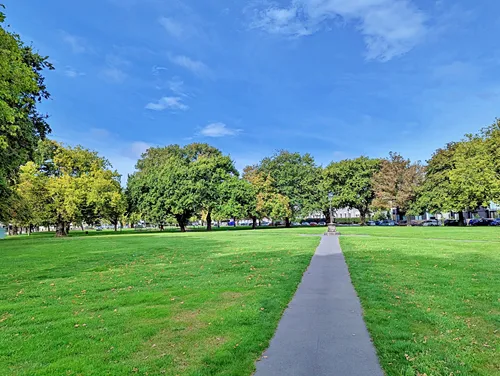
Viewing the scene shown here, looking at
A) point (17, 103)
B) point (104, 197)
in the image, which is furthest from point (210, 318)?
point (104, 197)

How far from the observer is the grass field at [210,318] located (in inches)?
145

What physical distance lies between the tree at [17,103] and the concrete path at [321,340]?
1099cm

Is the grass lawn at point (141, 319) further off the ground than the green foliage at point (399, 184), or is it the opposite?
the green foliage at point (399, 184)

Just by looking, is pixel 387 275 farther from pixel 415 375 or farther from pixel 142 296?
pixel 142 296

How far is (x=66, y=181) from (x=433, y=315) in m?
38.7

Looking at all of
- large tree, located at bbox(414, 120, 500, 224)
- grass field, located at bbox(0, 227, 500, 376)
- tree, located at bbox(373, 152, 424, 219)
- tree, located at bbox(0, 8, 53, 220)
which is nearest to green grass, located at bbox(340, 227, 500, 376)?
grass field, located at bbox(0, 227, 500, 376)

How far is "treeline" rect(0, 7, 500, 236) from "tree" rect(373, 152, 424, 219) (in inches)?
6.1

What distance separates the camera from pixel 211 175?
4628 cm

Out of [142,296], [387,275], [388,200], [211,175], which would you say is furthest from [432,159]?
[142,296]

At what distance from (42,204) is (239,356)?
38350 mm

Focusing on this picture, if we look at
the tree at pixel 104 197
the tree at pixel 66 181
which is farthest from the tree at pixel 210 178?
the tree at pixel 66 181

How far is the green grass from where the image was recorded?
3.62 m

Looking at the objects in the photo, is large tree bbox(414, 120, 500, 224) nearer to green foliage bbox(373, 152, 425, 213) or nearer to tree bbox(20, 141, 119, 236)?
green foliage bbox(373, 152, 425, 213)

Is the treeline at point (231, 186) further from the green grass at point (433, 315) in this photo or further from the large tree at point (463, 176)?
the green grass at point (433, 315)
